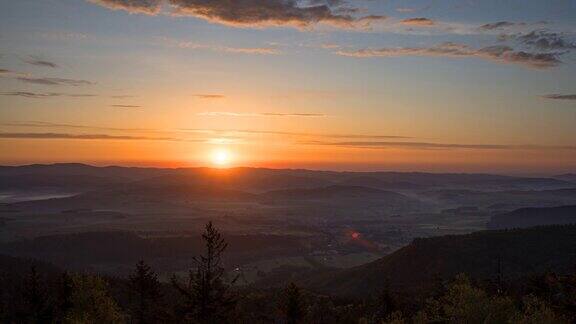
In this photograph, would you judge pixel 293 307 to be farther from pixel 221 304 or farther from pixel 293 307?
pixel 221 304

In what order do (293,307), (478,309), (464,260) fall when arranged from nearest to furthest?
(478,309)
(293,307)
(464,260)

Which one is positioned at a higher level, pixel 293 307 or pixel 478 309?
pixel 478 309

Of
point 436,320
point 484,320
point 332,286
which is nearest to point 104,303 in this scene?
point 436,320

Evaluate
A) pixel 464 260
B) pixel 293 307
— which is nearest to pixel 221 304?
pixel 293 307

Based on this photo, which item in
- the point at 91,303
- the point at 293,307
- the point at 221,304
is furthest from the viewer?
the point at 91,303

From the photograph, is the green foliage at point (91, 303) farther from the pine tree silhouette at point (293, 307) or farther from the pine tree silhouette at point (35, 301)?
the pine tree silhouette at point (293, 307)

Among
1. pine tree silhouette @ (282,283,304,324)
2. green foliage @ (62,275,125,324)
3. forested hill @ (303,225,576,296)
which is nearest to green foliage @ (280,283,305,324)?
pine tree silhouette @ (282,283,304,324)

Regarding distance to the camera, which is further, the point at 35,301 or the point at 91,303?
the point at 91,303

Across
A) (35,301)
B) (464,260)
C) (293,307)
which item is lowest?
(464,260)

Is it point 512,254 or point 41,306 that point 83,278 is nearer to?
point 41,306
